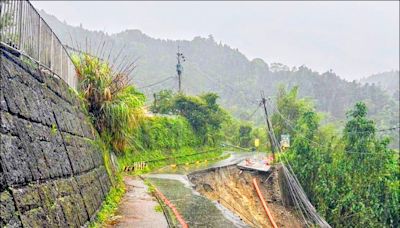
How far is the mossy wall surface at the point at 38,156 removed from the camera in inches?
157

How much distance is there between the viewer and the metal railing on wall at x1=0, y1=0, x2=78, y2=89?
4.96m

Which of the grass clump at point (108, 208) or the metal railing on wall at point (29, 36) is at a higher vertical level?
the metal railing on wall at point (29, 36)

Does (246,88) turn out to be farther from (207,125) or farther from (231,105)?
(207,125)

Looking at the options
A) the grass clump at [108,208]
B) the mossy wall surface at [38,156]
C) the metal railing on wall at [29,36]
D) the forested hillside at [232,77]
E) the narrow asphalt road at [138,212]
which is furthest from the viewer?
the forested hillside at [232,77]

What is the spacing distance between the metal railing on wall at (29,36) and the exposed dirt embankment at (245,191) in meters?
13.2

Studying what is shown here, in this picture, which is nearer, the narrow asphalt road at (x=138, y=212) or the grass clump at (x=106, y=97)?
the narrow asphalt road at (x=138, y=212)

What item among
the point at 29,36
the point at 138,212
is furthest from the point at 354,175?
the point at 29,36

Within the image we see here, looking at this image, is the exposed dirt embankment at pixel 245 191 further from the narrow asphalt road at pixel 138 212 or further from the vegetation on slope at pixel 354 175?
the narrow asphalt road at pixel 138 212

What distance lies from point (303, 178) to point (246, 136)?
36.9m

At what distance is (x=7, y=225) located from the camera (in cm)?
359

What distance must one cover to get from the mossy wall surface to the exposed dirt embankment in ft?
45.3

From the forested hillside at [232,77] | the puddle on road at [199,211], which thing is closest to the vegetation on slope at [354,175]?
the puddle on road at [199,211]

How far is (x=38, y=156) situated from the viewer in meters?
4.84

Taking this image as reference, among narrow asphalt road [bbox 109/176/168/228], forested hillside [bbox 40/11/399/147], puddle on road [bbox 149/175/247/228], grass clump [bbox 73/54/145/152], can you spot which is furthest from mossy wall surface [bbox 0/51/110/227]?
forested hillside [bbox 40/11/399/147]
